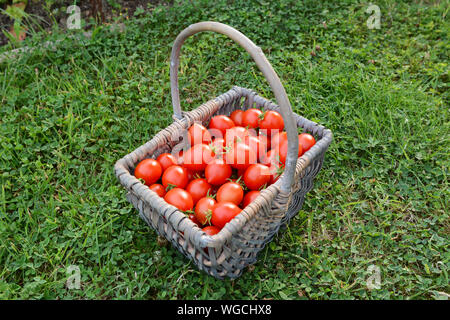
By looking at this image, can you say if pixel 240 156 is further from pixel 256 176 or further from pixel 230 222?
pixel 230 222

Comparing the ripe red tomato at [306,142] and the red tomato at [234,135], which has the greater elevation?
the red tomato at [234,135]

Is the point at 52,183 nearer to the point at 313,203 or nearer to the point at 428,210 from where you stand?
the point at 313,203

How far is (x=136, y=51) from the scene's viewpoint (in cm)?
353

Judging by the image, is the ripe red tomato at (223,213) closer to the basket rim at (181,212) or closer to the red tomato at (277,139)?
the basket rim at (181,212)

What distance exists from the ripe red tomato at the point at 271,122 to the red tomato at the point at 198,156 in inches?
15.2

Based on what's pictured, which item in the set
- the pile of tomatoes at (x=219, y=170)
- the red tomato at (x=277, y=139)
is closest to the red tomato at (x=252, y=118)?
the pile of tomatoes at (x=219, y=170)

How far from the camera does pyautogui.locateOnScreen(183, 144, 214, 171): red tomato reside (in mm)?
2246

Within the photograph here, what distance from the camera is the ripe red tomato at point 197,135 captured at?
232 cm

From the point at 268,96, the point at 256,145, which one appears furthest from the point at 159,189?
the point at 268,96

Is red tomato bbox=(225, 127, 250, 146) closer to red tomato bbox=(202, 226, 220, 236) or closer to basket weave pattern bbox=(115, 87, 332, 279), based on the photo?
basket weave pattern bbox=(115, 87, 332, 279)

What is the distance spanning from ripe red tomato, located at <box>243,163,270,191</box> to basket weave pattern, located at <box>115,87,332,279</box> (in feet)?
0.53

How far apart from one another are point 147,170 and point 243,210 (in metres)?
0.62

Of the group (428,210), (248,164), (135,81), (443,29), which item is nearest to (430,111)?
(428,210)

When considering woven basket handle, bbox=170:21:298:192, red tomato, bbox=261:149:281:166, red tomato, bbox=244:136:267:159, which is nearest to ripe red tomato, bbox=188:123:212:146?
red tomato, bbox=244:136:267:159
